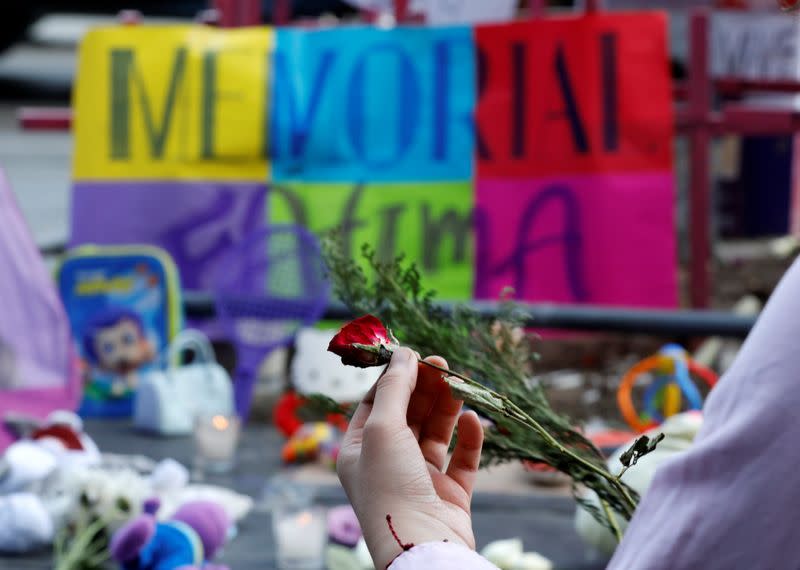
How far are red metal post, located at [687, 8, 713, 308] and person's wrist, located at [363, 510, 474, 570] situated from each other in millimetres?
3021

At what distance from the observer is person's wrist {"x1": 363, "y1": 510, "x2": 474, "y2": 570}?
2.35 ft

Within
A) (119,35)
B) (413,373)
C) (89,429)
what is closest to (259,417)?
(89,429)

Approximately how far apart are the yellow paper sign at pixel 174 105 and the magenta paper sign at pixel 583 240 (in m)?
0.75

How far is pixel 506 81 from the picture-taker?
3.44 metres

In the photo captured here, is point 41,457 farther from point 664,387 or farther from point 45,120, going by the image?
point 45,120

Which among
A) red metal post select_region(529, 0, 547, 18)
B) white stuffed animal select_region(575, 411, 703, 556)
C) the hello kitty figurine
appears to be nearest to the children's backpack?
the hello kitty figurine

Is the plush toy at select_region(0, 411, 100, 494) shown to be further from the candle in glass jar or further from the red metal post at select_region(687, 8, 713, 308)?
the red metal post at select_region(687, 8, 713, 308)

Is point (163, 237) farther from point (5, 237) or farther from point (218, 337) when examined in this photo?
point (5, 237)

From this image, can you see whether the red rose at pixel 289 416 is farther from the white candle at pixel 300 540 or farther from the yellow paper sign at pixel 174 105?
the yellow paper sign at pixel 174 105

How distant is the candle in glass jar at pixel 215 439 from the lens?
2182 mm

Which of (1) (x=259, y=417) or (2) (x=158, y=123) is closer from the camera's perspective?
(1) (x=259, y=417)

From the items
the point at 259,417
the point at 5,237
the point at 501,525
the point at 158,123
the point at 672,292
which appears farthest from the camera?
the point at 158,123

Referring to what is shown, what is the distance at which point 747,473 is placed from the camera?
69cm

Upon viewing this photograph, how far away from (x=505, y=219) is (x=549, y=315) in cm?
59
